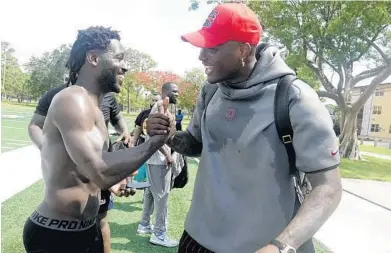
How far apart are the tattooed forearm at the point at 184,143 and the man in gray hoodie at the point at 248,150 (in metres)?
0.22

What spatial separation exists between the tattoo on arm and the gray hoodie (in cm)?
5

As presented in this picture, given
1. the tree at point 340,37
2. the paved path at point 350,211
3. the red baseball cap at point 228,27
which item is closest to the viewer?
the red baseball cap at point 228,27

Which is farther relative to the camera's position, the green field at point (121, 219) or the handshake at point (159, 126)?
the green field at point (121, 219)

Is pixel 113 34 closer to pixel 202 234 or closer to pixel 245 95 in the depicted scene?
pixel 245 95

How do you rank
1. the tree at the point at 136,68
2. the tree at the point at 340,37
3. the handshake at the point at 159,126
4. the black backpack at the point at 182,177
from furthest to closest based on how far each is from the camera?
the tree at the point at 136,68
the tree at the point at 340,37
the black backpack at the point at 182,177
the handshake at the point at 159,126

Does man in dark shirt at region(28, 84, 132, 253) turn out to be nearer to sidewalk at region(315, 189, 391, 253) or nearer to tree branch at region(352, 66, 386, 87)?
sidewalk at region(315, 189, 391, 253)

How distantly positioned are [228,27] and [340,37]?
16109 millimetres

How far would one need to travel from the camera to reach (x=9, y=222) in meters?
4.95

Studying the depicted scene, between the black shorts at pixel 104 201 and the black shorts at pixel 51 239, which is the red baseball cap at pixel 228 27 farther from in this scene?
the black shorts at pixel 104 201

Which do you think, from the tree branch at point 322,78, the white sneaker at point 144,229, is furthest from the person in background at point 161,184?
the tree branch at point 322,78

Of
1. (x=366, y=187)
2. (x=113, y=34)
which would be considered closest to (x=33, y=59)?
(x=366, y=187)

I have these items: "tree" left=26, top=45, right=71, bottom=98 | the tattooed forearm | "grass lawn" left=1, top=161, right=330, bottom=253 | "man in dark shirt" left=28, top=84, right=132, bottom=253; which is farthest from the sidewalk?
"tree" left=26, top=45, right=71, bottom=98

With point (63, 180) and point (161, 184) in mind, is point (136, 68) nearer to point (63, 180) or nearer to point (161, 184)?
point (161, 184)

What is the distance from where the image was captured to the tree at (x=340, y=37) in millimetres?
15125
